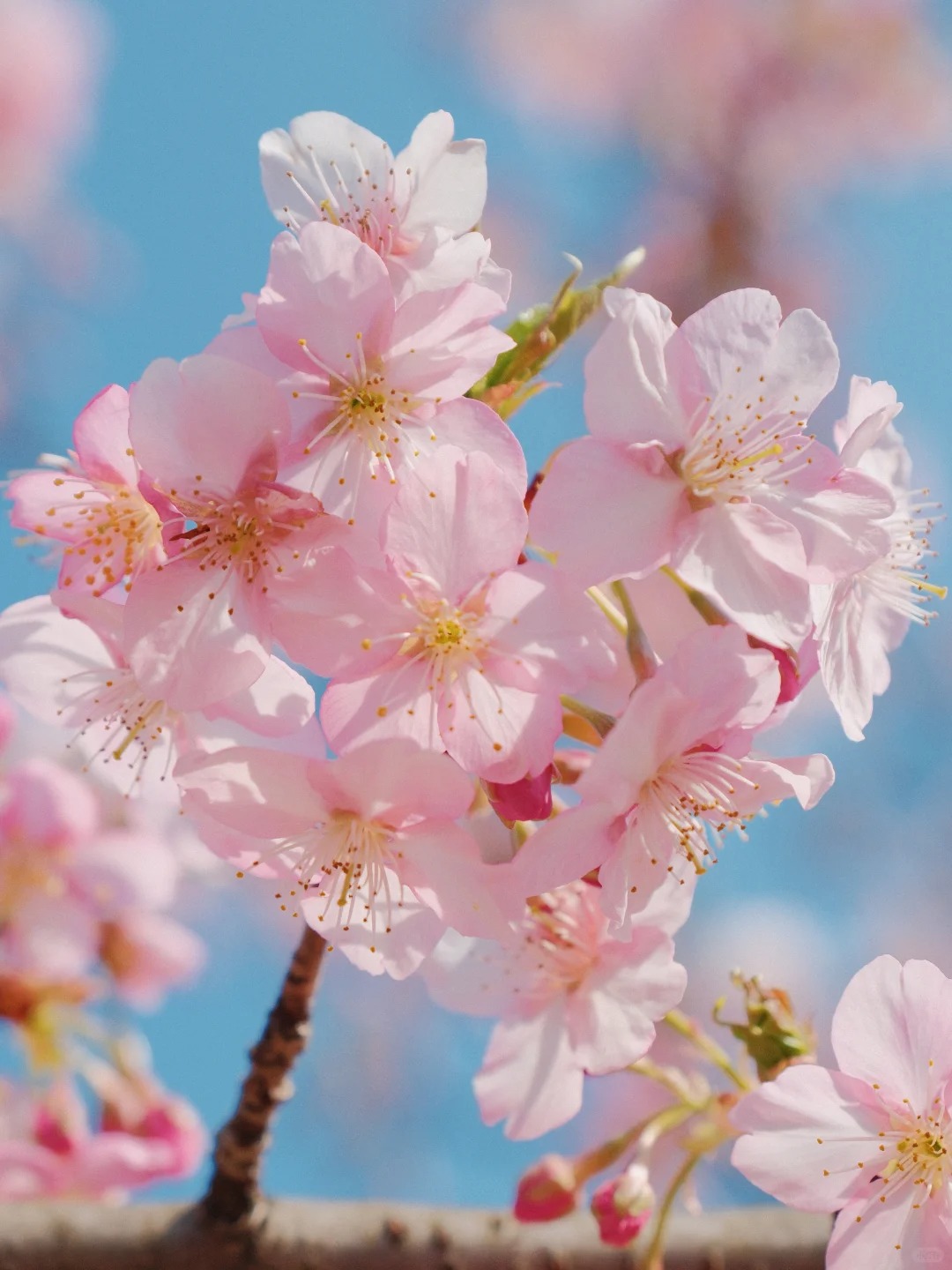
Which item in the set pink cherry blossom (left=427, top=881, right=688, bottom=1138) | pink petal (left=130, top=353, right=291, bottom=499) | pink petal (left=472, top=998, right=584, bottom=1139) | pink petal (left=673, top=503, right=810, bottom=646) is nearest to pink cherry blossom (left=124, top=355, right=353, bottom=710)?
pink petal (left=130, top=353, right=291, bottom=499)

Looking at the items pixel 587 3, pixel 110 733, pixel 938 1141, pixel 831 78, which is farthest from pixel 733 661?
pixel 587 3

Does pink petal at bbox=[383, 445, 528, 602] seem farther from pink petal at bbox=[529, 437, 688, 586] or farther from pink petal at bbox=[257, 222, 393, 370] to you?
pink petal at bbox=[257, 222, 393, 370]

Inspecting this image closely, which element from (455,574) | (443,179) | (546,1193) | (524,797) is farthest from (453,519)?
(546,1193)

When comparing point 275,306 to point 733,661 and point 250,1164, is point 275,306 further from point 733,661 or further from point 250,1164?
point 250,1164

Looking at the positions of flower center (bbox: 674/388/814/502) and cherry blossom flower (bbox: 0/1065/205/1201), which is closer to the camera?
flower center (bbox: 674/388/814/502)

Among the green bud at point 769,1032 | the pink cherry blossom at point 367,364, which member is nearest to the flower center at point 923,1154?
the green bud at point 769,1032
